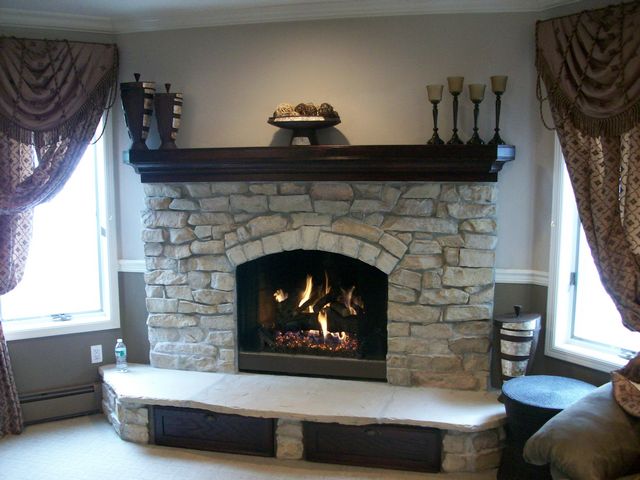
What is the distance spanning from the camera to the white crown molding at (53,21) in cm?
368

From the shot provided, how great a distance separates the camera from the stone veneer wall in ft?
11.6

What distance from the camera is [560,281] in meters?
3.45

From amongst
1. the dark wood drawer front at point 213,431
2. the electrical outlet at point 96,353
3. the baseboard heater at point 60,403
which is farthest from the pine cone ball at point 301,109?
the baseboard heater at point 60,403

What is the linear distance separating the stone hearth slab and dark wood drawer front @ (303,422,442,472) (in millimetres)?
68

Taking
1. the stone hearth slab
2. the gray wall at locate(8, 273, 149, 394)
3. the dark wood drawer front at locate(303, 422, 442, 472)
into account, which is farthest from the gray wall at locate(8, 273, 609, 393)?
the dark wood drawer front at locate(303, 422, 442, 472)

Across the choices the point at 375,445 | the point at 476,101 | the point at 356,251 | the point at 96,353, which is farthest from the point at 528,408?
the point at 96,353

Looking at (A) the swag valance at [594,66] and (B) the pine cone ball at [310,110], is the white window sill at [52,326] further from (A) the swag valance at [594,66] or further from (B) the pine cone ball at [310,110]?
(A) the swag valance at [594,66]

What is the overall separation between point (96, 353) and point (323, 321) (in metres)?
1.45

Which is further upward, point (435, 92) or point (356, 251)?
point (435, 92)

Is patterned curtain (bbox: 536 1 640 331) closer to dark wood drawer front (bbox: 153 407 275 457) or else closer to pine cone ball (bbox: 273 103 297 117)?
pine cone ball (bbox: 273 103 297 117)

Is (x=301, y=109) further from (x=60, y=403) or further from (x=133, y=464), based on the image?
(x=60, y=403)

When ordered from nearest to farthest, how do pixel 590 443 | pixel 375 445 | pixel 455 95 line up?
1. pixel 590 443
2. pixel 375 445
3. pixel 455 95

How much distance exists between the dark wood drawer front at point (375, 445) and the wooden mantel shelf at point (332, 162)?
132 centimetres

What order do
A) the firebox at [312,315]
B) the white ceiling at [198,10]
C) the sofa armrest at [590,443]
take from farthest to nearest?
the firebox at [312,315] → the white ceiling at [198,10] → the sofa armrest at [590,443]
